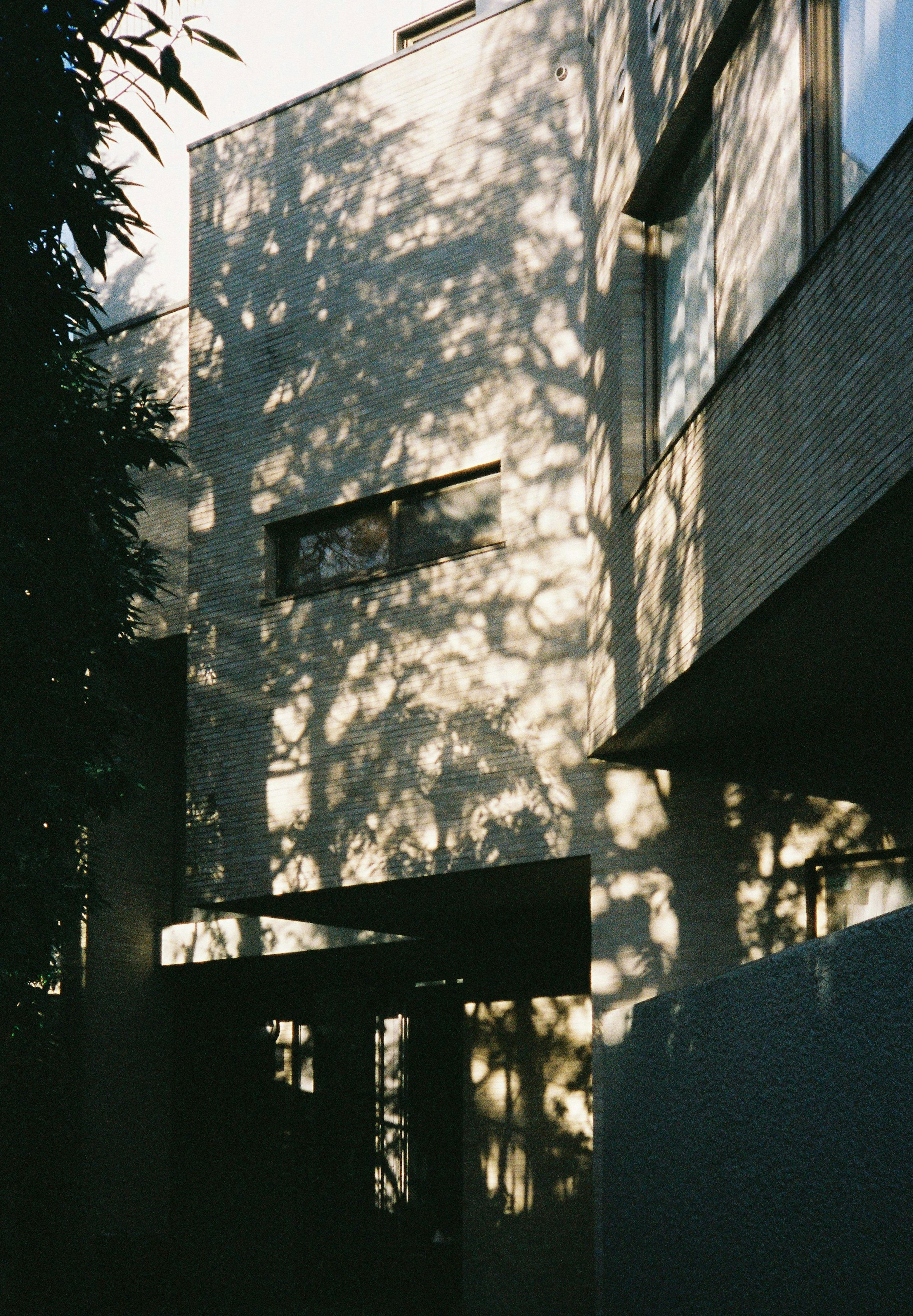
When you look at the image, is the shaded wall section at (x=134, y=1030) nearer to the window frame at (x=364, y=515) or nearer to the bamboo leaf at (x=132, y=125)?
the window frame at (x=364, y=515)

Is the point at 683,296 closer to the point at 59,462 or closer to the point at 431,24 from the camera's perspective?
the point at 59,462

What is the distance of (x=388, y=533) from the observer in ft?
38.0

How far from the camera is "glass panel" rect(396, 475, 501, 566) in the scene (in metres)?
11.0

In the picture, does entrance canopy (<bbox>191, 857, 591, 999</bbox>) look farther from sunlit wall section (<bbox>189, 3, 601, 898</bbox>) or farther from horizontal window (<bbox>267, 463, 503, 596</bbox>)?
horizontal window (<bbox>267, 463, 503, 596</bbox>)

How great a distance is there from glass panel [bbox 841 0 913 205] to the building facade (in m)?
0.03

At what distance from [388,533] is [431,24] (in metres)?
9.87

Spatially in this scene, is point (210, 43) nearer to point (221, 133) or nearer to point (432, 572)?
point (432, 572)

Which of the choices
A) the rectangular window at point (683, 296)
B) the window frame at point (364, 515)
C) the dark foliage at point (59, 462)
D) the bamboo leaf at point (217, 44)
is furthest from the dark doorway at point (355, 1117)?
the bamboo leaf at point (217, 44)

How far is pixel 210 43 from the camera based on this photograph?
480cm

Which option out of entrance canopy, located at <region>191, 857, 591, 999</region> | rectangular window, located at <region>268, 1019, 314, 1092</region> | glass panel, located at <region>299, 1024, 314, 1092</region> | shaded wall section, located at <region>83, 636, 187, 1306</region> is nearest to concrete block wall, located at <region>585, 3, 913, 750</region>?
entrance canopy, located at <region>191, 857, 591, 999</region>

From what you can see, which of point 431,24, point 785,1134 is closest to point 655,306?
point 785,1134

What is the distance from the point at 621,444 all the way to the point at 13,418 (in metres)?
3.74

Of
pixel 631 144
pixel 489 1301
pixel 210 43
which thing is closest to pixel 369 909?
pixel 489 1301

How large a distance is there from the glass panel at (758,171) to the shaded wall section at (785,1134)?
11.6ft
